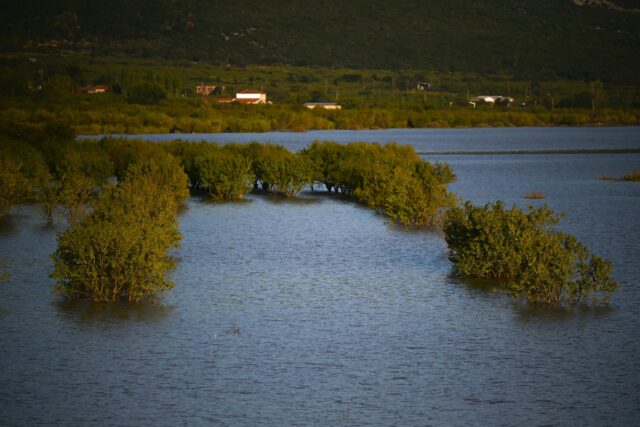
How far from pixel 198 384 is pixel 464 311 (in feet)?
22.1

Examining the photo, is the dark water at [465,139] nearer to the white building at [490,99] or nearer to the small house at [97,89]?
the white building at [490,99]

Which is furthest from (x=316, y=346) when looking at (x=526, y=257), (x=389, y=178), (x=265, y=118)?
(x=265, y=118)

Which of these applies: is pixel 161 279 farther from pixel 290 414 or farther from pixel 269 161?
pixel 269 161

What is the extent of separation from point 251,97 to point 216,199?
92588 mm

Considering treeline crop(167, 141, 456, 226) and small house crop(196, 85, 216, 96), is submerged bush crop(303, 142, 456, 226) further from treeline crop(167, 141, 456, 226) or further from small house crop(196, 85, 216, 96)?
small house crop(196, 85, 216, 96)

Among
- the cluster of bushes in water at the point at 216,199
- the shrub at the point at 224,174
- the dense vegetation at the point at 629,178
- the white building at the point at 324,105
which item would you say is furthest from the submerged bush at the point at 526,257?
the white building at the point at 324,105

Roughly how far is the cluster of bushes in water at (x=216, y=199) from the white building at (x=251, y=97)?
231ft

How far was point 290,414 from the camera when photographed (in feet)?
46.2

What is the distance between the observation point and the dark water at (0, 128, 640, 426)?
46.9ft

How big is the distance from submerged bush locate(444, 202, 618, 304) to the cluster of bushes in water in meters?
0.03

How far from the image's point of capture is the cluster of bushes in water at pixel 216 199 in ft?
68.0

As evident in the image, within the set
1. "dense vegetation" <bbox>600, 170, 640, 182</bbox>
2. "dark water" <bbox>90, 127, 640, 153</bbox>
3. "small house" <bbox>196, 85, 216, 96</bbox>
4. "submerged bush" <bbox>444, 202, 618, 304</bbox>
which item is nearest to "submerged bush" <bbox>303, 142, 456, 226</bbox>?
"submerged bush" <bbox>444, 202, 618, 304</bbox>

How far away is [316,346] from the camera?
17.6 meters

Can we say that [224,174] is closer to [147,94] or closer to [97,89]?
[147,94]
